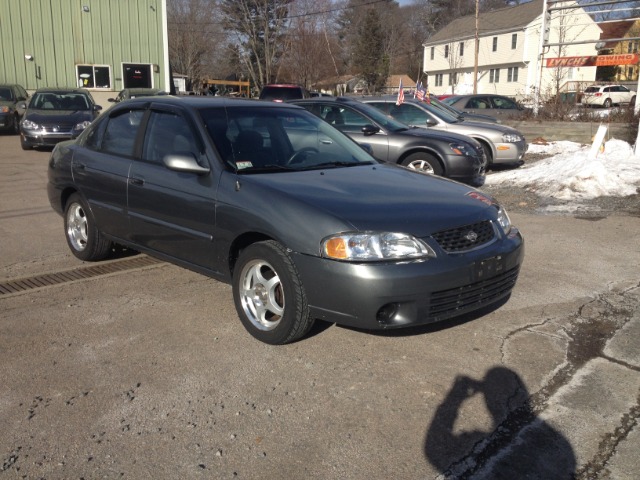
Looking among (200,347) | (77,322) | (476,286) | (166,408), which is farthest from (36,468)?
(476,286)

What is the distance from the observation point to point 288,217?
3939 mm

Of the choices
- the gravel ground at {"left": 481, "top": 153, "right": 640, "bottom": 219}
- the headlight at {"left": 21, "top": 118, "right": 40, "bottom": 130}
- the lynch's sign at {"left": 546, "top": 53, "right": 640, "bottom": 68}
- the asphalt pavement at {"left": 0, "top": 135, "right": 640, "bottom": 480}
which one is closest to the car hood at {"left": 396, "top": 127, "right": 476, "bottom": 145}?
the gravel ground at {"left": 481, "top": 153, "right": 640, "bottom": 219}

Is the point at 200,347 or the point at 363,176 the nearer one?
the point at 200,347

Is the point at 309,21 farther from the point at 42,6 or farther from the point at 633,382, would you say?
the point at 633,382

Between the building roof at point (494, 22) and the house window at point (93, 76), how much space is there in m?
34.0

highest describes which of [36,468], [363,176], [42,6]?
[42,6]

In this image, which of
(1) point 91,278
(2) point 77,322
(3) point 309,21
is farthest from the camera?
(3) point 309,21

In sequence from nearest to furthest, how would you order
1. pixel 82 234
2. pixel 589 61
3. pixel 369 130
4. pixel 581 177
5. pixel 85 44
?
pixel 82 234 → pixel 369 130 → pixel 581 177 → pixel 589 61 → pixel 85 44

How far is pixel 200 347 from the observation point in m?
4.16

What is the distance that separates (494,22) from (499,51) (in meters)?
2.94

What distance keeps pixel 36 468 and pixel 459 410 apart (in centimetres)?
211

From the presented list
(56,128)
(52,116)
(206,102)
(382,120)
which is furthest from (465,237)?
(52,116)

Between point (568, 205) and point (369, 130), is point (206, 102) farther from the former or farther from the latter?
point (568, 205)

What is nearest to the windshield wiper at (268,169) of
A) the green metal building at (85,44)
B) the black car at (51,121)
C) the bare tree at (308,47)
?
the black car at (51,121)
